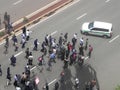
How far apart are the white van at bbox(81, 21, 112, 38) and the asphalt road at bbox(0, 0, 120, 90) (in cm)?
57

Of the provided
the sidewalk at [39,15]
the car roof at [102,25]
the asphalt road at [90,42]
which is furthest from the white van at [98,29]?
the sidewalk at [39,15]

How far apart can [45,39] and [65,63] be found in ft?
13.1

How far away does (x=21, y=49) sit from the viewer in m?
57.2

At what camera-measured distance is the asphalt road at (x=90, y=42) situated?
54031mm

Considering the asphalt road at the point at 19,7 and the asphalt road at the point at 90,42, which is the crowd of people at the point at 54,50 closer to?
the asphalt road at the point at 90,42

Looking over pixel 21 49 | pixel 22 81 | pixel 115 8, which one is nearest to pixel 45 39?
pixel 21 49

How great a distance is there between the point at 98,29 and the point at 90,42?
1.92 meters

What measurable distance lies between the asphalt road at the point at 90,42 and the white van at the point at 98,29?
0.57m

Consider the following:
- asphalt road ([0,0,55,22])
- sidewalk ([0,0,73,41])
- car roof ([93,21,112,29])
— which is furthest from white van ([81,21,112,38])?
asphalt road ([0,0,55,22])

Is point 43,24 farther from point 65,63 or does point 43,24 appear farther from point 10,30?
point 65,63

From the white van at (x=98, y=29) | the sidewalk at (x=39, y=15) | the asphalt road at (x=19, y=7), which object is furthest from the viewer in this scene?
the asphalt road at (x=19, y=7)

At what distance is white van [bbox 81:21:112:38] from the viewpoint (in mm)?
59469

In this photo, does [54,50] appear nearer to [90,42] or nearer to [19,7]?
[90,42]

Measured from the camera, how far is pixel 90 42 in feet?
193
